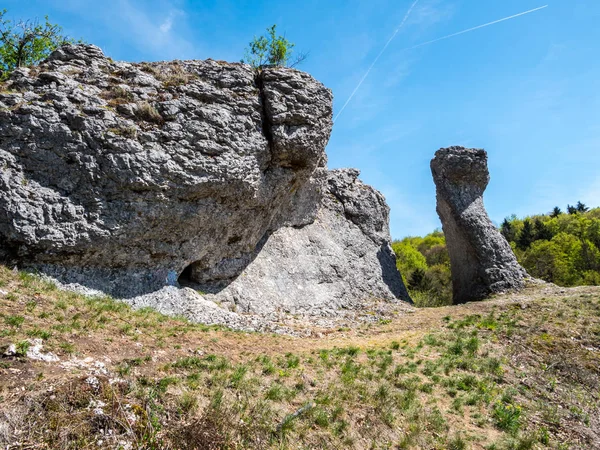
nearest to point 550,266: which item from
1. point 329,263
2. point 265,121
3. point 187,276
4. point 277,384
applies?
point 329,263

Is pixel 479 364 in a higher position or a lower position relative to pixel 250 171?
lower

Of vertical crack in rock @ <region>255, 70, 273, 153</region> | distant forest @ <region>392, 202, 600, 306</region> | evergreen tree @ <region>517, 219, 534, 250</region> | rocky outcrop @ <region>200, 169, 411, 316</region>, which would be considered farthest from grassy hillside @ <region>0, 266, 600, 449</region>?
evergreen tree @ <region>517, 219, 534, 250</region>

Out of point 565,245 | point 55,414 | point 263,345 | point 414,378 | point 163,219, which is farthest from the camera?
point 565,245

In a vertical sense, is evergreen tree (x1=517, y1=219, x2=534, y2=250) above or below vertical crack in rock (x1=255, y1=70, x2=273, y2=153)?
above

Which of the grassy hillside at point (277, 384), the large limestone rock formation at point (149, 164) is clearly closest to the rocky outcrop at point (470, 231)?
the grassy hillside at point (277, 384)

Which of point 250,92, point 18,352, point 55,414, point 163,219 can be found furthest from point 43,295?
point 250,92

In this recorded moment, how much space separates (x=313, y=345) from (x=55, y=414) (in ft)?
26.6

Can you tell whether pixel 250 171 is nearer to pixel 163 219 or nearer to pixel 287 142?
pixel 287 142

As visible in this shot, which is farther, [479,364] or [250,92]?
[250,92]

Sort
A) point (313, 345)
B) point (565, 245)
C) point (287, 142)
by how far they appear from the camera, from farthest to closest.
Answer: point (565, 245) → point (287, 142) → point (313, 345)

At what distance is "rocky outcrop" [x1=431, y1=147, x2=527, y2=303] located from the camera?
22.4 meters

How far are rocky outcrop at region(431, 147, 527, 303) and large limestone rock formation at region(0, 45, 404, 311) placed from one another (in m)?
8.95

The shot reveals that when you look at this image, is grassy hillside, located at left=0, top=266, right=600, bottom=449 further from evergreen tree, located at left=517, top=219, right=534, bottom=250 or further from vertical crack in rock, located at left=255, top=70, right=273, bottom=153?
evergreen tree, located at left=517, top=219, right=534, bottom=250

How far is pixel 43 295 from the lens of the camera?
10.6 metres
